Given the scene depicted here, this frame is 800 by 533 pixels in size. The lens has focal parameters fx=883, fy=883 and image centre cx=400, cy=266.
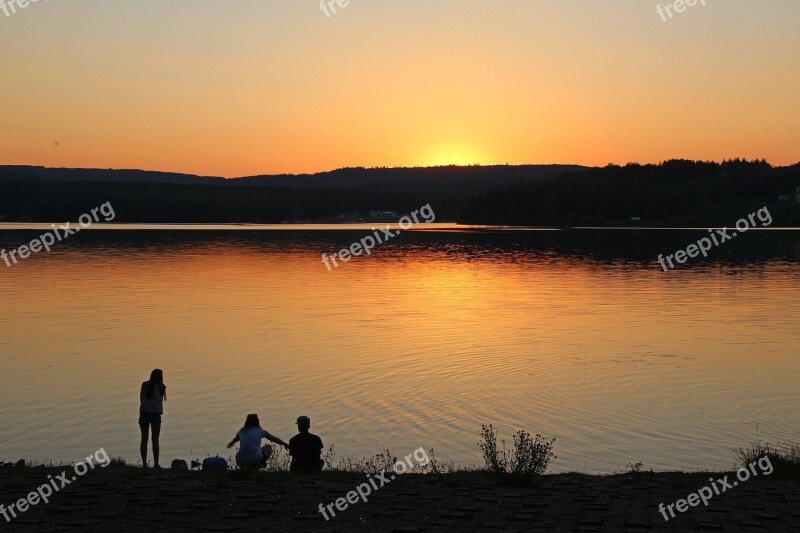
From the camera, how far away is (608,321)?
117 feet

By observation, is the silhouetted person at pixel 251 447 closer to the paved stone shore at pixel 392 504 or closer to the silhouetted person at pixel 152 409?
the paved stone shore at pixel 392 504

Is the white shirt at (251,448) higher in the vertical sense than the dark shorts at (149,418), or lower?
lower

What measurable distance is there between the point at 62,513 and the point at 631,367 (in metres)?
18.2

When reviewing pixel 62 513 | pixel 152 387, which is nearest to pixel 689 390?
pixel 152 387

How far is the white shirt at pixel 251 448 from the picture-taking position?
558 inches

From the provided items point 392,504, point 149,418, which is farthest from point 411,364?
point 392,504

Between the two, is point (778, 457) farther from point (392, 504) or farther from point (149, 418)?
point (149, 418)

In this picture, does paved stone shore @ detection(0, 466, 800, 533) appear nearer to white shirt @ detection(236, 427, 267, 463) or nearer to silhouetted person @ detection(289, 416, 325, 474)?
silhouetted person @ detection(289, 416, 325, 474)

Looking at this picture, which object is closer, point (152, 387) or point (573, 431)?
point (152, 387)

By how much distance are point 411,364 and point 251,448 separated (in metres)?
11.8

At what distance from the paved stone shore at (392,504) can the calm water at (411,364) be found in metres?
3.55

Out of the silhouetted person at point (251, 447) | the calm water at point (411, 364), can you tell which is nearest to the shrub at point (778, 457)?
the calm water at point (411, 364)

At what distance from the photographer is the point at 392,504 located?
11.2 m

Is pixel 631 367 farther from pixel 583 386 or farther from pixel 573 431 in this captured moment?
pixel 573 431
